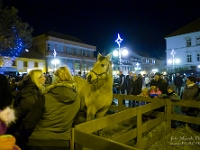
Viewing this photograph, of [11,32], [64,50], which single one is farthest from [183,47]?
[11,32]

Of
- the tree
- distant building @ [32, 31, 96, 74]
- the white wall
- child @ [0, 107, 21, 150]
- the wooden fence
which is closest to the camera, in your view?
child @ [0, 107, 21, 150]

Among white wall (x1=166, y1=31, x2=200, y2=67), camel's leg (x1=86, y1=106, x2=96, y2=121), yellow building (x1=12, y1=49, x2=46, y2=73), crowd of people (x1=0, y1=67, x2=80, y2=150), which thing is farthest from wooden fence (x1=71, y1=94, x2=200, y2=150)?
white wall (x1=166, y1=31, x2=200, y2=67)

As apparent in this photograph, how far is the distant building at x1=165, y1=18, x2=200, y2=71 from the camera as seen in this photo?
3759 centimetres

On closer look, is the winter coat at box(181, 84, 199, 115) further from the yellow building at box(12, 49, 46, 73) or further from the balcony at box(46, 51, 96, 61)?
the balcony at box(46, 51, 96, 61)

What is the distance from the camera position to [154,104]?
4.82 m

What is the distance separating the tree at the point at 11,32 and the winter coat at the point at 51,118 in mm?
15948

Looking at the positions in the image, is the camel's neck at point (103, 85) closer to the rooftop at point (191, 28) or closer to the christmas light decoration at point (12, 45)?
the christmas light decoration at point (12, 45)

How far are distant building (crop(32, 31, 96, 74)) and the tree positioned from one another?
16.3 metres

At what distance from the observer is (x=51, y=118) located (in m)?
2.19

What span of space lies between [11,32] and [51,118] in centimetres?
1778

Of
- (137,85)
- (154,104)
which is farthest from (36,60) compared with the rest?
(154,104)

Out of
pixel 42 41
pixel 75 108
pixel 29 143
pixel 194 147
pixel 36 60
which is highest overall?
pixel 42 41

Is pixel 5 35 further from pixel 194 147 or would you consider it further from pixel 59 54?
pixel 59 54

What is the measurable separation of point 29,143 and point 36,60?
1450 inches
